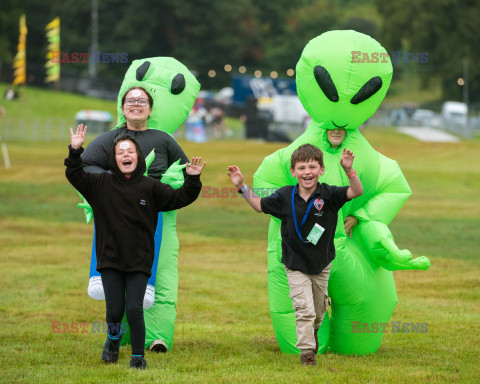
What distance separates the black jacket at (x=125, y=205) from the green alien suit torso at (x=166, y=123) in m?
0.54

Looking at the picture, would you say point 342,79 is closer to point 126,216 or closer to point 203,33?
point 126,216

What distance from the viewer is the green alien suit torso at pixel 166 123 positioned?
237 inches

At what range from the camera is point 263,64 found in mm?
63750

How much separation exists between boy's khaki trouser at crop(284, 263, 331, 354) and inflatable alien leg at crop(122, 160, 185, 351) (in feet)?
3.55

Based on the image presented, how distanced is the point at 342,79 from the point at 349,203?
94cm

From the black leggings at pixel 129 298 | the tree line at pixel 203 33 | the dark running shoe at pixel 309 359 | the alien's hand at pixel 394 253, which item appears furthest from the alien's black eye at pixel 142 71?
the tree line at pixel 203 33

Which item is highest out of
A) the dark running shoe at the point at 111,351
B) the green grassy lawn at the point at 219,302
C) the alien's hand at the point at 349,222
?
the alien's hand at the point at 349,222

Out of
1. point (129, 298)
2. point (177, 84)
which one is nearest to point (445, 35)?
point (177, 84)

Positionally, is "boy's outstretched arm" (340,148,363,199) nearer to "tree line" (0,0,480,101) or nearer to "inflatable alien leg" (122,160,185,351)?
"inflatable alien leg" (122,160,185,351)

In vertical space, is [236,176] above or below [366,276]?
above

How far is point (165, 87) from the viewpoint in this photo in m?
6.77

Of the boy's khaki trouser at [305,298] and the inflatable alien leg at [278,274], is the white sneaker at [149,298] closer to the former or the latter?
the inflatable alien leg at [278,274]

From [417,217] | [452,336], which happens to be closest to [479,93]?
[417,217]

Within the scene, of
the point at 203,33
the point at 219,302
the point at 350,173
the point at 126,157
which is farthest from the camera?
the point at 203,33
